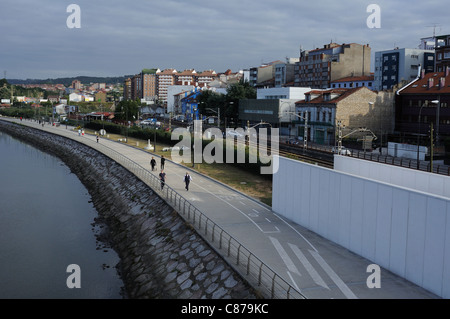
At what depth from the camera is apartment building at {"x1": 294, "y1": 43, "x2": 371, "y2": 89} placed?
10619cm

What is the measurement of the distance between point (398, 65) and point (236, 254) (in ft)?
291

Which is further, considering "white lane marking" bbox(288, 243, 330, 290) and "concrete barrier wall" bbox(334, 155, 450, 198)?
"concrete barrier wall" bbox(334, 155, 450, 198)

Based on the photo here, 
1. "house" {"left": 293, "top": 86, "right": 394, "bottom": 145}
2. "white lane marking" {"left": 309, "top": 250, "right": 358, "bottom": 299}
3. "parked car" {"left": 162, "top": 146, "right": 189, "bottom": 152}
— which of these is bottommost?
"white lane marking" {"left": 309, "top": 250, "right": 358, "bottom": 299}

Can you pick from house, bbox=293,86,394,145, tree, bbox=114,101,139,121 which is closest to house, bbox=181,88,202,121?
tree, bbox=114,101,139,121

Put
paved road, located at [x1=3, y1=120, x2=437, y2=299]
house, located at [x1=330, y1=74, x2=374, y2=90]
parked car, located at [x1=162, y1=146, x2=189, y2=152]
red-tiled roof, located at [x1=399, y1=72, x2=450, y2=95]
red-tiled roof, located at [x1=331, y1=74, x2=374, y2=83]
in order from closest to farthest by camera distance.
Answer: paved road, located at [x1=3, y1=120, x2=437, y2=299], parked car, located at [x1=162, y1=146, x2=189, y2=152], red-tiled roof, located at [x1=399, y1=72, x2=450, y2=95], house, located at [x1=330, y1=74, x2=374, y2=90], red-tiled roof, located at [x1=331, y1=74, x2=374, y2=83]

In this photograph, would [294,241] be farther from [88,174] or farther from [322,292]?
[88,174]

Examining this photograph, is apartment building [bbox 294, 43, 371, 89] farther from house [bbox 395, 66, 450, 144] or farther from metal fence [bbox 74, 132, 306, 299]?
metal fence [bbox 74, 132, 306, 299]

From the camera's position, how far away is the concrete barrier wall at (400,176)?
18438 millimetres

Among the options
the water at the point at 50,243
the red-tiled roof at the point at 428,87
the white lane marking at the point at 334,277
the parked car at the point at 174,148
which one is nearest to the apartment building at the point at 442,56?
the red-tiled roof at the point at 428,87

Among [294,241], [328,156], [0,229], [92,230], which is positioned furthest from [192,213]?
[328,156]

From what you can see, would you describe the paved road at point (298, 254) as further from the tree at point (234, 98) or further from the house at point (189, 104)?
the house at point (189, 104)

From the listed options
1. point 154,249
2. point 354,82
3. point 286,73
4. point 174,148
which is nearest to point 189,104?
point 286,73

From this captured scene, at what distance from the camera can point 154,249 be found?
23875 millimetres

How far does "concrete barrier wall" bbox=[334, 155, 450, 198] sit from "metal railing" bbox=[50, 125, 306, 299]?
777 centimetres
